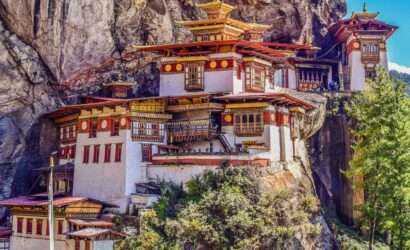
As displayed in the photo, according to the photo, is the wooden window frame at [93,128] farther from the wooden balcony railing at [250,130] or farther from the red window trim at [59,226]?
the wooden balcony railing at [250,130]

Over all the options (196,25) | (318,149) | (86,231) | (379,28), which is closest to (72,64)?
(196,25)

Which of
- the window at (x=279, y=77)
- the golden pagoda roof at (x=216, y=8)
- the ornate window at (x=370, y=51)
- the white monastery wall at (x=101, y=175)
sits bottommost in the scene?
the white monastery wall at (x=101, y=175)

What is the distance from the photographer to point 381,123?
139ft

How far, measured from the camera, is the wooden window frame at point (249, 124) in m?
45.0

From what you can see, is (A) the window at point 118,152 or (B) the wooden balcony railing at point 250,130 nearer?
(A) the window at point 118,152

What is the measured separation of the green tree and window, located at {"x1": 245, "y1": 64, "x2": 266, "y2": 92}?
30.5 ft

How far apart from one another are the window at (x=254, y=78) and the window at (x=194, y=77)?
3.25 m

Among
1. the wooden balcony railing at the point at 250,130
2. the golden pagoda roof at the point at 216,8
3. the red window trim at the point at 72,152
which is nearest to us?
the wooden balcony railing at the point at 250,130

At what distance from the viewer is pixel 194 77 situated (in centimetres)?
4909

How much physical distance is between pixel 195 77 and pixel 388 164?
15057mm

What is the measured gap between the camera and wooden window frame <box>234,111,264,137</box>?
4503cm

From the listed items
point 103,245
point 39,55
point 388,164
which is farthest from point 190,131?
point 39,55

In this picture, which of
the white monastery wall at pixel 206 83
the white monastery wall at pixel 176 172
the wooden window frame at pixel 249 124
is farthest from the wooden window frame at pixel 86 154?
the wooden window frame at pixel 249 124

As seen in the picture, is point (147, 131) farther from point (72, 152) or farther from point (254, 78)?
point (254, 78)
